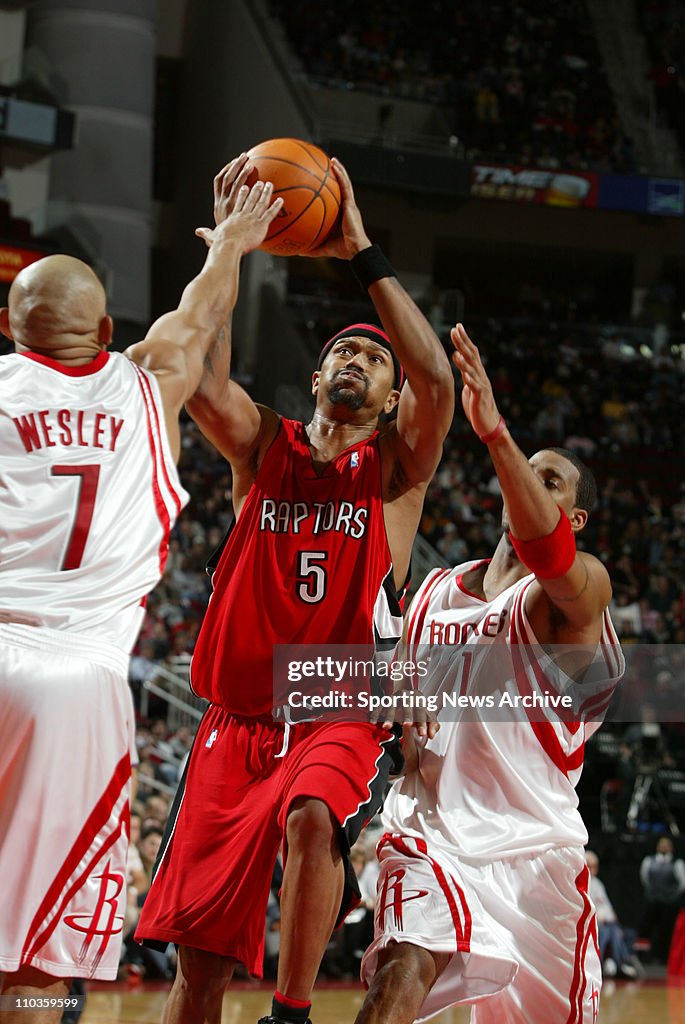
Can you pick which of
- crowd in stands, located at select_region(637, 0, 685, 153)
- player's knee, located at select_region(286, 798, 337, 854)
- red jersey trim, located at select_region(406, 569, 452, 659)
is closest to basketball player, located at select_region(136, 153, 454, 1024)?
player's knee, located at select_region(286, 798, 337, 854)

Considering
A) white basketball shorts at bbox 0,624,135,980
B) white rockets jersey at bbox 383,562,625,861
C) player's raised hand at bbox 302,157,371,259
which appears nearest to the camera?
white basketball shorts at bbox 0,624,135,980

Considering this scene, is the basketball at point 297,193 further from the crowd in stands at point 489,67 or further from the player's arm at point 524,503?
the crowd in stands at point 489,67

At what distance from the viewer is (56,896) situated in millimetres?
3322

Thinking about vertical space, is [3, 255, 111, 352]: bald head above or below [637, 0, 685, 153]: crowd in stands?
below

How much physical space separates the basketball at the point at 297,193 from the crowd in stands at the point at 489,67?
2005cm

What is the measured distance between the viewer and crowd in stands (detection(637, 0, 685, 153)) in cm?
2594

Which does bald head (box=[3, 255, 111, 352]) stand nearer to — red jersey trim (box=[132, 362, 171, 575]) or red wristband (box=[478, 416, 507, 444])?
red jersey trim (box=[132, 362, 171, 575])

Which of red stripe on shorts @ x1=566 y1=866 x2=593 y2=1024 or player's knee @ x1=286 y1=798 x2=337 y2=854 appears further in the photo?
red stripe on shorts @ x1=566 y1=866 x2=593 y2=1024

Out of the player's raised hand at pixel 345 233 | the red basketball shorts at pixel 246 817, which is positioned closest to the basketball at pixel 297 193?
the player's raised hand at pixel 345 233

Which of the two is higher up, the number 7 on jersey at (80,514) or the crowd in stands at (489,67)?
the crowd in stands at (489,67)

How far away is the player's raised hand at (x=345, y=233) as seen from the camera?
180 inches

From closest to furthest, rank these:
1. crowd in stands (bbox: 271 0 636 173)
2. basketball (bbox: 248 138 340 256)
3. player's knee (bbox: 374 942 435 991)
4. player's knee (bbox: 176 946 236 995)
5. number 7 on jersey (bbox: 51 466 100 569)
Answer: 1. number 7 on jersey (bbox: 51 466 100 569)
2. player's knee (bbox: 374 942 435 991)
3. player's knee (bbox: 176 946 236 995)
4. basketball (bbox: 248 138 340 256)
5. crowd in stands (bbox: 271 0 636 173)

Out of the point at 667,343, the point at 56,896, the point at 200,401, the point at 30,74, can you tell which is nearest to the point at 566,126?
the point at 667,343

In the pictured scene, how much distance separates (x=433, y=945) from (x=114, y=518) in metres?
1.69
